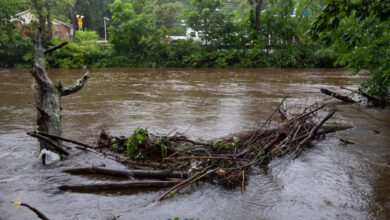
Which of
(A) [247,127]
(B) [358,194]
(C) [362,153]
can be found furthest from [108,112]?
(B) [358,194]

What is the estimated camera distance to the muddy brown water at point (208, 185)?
525 cm

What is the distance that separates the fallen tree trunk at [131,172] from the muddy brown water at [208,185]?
0.55 ft

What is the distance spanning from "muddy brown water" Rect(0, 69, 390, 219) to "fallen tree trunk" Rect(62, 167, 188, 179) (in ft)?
0.55

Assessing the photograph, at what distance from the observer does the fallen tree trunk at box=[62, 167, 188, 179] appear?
600 cm

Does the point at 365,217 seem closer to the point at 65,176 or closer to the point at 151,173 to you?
the point at 151,173

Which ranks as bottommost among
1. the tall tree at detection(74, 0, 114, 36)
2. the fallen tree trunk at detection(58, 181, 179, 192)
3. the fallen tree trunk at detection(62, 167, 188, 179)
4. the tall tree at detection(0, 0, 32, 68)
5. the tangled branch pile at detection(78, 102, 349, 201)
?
the fallen tree trunk at detection(58, 181, 179, 192)

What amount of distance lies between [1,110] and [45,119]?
619 cm

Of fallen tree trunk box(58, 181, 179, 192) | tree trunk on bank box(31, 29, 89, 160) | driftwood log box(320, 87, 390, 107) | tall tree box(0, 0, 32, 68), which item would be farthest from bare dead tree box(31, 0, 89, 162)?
tall tree box(0, 0, 32, 68)

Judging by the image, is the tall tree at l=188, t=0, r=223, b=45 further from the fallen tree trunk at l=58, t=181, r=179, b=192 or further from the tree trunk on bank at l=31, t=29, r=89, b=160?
the fallen tree trunk at l=58, t=181, r=179, b=192

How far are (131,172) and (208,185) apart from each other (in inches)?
47.2

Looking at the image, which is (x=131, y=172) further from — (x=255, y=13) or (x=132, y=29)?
(x=255, y=13)

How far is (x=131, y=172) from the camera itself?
20.2ft

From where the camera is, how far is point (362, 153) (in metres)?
7.56

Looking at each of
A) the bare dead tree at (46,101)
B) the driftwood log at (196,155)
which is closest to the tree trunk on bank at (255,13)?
the driftwood log at (196,155)
